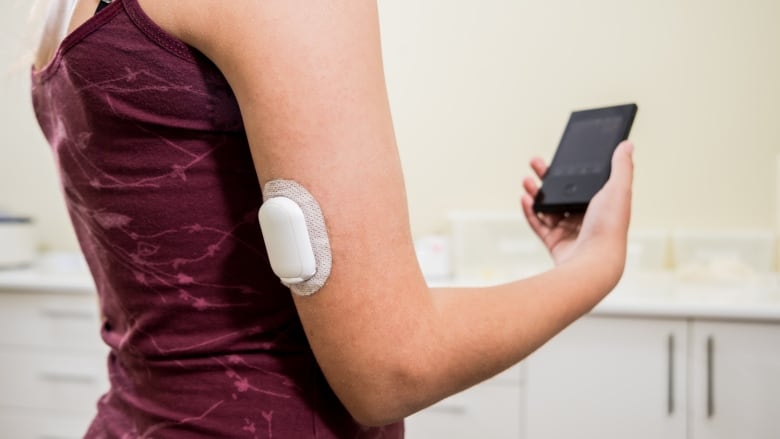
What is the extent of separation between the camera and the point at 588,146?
31.4 inches

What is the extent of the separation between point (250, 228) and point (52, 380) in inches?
60.8

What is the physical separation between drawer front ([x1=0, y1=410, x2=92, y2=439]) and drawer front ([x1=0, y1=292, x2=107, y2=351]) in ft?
0.60

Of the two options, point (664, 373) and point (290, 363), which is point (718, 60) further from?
point (290, 363)

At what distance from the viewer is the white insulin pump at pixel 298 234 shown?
1.22ft

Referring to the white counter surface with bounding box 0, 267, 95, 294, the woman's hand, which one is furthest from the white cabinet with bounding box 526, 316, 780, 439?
the white counter surface with bounding box 0, 267, 95, 294

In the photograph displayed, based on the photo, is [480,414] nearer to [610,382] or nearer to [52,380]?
[610,382]

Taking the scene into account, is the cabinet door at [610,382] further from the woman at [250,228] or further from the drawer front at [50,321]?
the drawer front at [50,321]

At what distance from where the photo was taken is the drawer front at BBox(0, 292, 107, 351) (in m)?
1.67

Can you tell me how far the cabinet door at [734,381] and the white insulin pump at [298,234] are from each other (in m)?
1.12

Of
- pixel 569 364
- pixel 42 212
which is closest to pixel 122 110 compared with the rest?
pixel 569 364

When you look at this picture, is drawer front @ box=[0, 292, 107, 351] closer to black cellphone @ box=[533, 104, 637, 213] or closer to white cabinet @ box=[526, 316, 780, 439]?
white cabinet @ box=[526, 316, 780, 439]

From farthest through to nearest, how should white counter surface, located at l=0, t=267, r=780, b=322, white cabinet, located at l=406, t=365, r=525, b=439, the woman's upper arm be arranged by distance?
white cabinet, located at l=406, t=365, r=525, b=439 → white counter surface, located at l=0, t=267, r=780, b=322 → the woman's upper arm

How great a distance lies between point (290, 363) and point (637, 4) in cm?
155

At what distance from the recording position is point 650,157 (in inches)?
66.9
